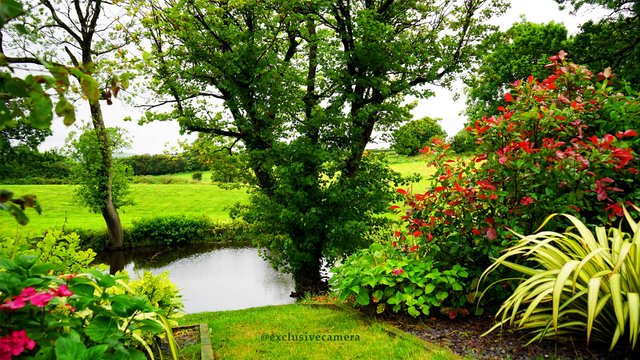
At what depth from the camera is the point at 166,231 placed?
757 inches

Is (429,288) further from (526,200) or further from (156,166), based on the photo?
(156,166)

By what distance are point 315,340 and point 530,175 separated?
2442 mm

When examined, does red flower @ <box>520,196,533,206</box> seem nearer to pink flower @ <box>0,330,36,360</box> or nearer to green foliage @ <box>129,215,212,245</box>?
pink flower @ <box>0,330,36,360</box>

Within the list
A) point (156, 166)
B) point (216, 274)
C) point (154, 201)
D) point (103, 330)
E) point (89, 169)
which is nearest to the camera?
point (103, 330)

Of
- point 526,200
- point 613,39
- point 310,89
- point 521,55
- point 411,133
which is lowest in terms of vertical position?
point 526,200

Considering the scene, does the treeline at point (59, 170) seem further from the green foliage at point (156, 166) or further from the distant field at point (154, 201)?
the distant field at point (154, 201)

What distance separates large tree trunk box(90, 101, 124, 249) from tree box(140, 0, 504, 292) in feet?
24.0

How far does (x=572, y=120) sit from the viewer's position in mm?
3770

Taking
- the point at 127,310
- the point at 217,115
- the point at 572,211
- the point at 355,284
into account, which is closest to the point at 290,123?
the point at 217,115

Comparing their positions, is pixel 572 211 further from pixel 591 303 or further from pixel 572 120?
pixel 591 303

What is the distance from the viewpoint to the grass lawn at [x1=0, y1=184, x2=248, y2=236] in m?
23.4

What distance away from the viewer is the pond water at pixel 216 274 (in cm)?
1243

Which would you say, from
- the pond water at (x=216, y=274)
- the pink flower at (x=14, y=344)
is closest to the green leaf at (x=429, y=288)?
the pink flower at (x=14, y=344)

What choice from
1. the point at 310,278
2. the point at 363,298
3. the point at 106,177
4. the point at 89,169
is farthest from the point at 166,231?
the point at 363,298
